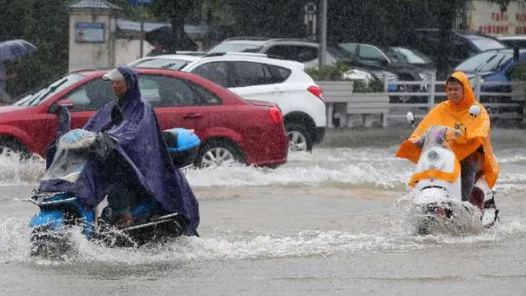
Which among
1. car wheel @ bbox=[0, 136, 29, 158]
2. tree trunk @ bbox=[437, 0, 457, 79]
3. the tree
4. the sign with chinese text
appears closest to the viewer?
car wheel @ bbox=[0, 136, 29, 158]

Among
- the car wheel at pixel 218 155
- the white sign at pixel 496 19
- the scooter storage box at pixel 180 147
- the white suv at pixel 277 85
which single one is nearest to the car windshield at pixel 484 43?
the white sign at pixel 496 19

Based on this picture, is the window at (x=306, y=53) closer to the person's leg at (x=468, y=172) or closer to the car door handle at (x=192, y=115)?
the car door handle at (x=192, y=115)

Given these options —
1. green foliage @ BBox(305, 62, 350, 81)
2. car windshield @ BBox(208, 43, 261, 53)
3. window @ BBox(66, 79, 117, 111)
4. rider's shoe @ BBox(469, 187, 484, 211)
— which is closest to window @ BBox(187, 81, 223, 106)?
window @ BBox(66, 79, 117, 111)

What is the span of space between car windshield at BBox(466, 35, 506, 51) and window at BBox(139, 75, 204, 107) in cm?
2220

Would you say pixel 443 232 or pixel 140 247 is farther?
pixel 443 232

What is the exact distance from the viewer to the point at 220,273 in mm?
9703

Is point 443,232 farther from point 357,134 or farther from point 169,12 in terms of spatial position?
point 169,12

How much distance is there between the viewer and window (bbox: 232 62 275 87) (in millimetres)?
20797

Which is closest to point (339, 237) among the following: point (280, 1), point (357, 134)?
point (357, 134)

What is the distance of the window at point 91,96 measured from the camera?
53.9ft

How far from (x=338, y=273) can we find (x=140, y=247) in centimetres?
168

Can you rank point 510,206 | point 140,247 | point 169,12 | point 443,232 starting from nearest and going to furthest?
point 140,247 → point 443,232 → point 510,206 → point 169,12

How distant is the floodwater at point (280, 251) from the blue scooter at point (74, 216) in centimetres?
11

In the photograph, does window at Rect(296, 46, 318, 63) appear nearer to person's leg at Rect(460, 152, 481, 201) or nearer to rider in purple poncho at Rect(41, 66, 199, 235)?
person's leg at Rect(460, 152, 481, 201)
